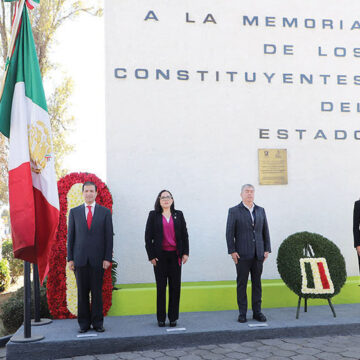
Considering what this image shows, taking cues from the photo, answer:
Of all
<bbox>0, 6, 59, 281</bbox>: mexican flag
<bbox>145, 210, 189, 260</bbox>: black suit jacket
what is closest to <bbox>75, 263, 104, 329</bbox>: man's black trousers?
<bbox>0, 6, 59, 281</bbox>: mexican flag

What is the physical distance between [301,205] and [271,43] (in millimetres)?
2672

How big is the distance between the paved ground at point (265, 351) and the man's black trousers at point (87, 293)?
0.50 meters

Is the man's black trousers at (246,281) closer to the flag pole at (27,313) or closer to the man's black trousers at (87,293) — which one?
the man's black trousers at (87,293)

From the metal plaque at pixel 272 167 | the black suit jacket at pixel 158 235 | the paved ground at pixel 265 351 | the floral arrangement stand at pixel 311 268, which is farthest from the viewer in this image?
the metal plaque at pixel 272 167

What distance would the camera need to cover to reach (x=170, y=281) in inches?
197

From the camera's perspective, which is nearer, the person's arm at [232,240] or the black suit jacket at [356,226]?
the person's arm at [232,240]

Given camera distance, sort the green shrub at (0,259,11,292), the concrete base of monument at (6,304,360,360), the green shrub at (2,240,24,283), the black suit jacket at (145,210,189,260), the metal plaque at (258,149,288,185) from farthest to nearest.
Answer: the green shrub at (2,240,24,283) < the green shrub at (0,259,11,292) < the metal plaque at (258,149,288,185) < the black suit jacket at (145,210,189,260) < the concrete base of monument at (6,304,360,360)

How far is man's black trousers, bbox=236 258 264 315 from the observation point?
5.15 meters

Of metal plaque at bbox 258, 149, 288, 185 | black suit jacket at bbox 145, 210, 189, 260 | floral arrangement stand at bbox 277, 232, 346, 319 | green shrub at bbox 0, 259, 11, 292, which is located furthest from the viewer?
green shrub at bbox 0, 259, 11, 292

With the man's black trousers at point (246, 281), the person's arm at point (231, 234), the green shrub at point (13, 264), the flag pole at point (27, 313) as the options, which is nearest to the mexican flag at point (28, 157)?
the flag pole at point (27, 313)

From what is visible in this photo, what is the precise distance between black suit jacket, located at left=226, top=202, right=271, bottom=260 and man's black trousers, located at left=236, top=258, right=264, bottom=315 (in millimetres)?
88

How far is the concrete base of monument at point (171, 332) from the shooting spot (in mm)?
4367

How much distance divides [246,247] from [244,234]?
0.53ft

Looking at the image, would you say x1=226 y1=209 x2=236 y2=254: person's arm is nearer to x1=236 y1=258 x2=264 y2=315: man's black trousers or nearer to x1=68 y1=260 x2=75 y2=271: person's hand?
x1=236 y1=258 x2=264 y2=315: man's black trousers
